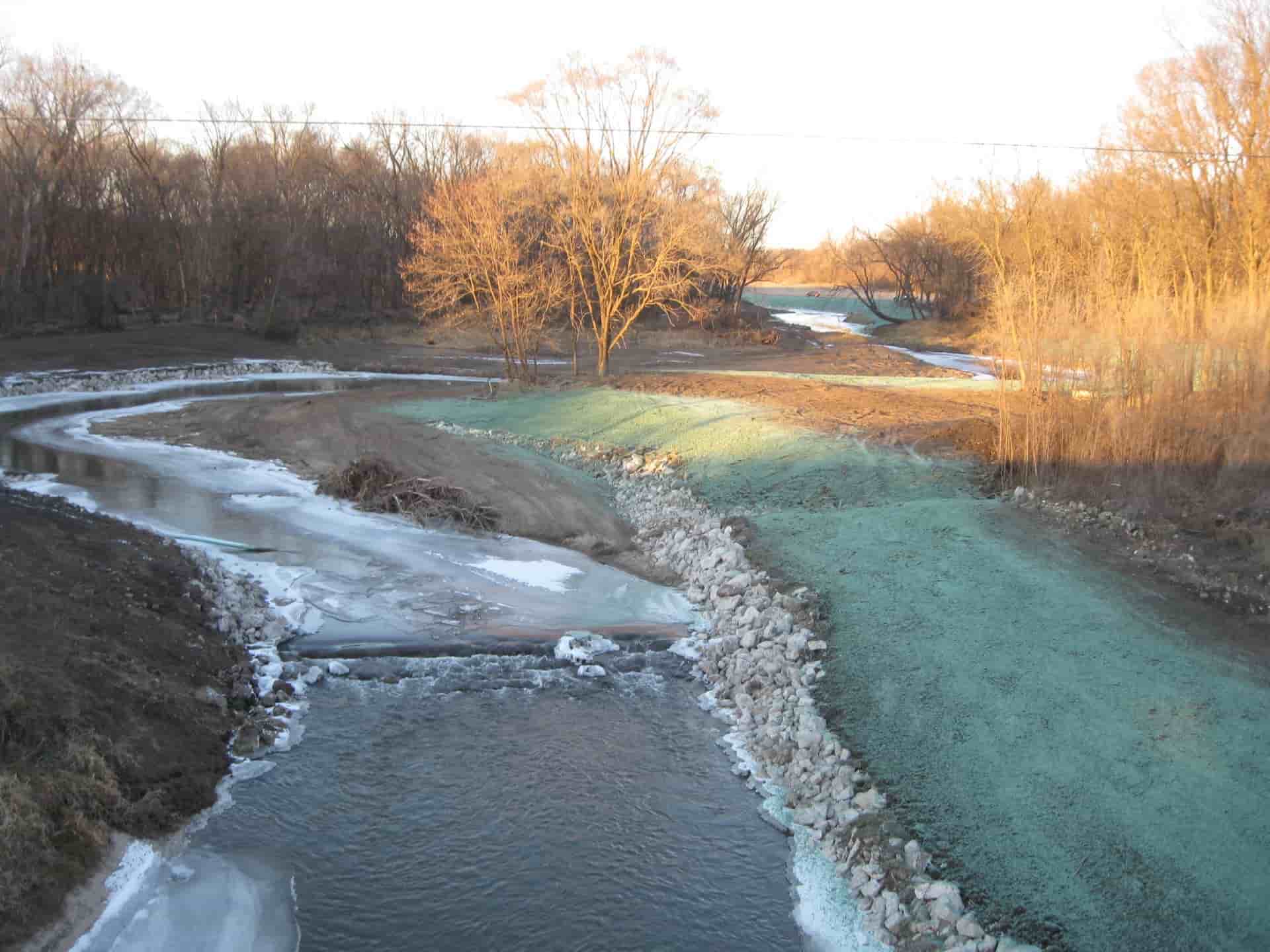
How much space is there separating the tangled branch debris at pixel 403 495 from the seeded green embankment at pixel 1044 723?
15.1ft

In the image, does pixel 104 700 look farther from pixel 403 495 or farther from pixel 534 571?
pixel 403 495

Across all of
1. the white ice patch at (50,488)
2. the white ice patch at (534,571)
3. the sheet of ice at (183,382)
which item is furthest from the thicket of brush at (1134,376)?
the sheet of ice at (183,382)

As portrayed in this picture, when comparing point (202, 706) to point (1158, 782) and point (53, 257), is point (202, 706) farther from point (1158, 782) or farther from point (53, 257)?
point (53, 257)

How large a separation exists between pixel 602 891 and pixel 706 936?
720 mm

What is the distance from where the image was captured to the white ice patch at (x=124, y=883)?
5474 millimetres

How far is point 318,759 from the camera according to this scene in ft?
25.6

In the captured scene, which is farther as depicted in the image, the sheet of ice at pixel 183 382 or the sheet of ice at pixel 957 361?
the sheet of ice at pixel 957 361

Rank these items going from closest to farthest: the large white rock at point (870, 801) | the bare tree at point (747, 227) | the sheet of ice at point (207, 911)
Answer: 1. the sheet of ice at point (207, 911)
2. the large white rock at point (870, 801)
3. the bare tree at point (747, 227)

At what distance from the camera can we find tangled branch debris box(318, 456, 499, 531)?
15.1 meters

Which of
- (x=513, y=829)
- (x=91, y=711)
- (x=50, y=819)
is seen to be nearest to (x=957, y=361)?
(x=513, y=829)

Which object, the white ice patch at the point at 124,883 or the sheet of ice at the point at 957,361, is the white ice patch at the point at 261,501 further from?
the sheet of ice at the point at 957,361

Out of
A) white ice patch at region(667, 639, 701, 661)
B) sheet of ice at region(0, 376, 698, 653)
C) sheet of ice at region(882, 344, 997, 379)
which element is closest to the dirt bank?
sheet of ice at region(0, 376, 698, 653)

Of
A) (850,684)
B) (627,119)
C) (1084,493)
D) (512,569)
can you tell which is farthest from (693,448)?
(627,119)

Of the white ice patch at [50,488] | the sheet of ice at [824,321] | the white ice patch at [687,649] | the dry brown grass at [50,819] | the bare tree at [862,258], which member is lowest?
the white ice patch at [687,649]
